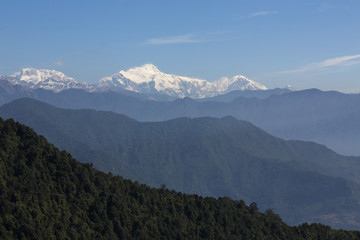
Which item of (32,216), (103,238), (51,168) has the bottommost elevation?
(103,238)

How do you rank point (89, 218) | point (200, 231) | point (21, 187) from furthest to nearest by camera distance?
point (200, 231) → point (89, 218) → point (21, 187)

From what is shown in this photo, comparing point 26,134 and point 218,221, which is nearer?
point 26,134

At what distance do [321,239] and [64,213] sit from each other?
3835 inches

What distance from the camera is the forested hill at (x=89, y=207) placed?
10612 cm

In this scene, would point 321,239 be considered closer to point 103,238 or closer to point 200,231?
point 200,231

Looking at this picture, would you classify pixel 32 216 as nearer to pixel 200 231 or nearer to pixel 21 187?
pixel 21 187

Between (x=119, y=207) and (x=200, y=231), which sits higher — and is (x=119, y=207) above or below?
above

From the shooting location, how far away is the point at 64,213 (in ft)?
373


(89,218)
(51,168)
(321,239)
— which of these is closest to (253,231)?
(321,239)

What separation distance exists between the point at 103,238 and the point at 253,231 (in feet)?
202

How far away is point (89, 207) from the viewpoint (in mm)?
126062

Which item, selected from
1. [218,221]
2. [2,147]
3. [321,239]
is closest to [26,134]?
[2,147]

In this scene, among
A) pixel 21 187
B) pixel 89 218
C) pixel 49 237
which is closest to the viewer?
pixel 49 237

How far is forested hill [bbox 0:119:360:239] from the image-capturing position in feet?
348
